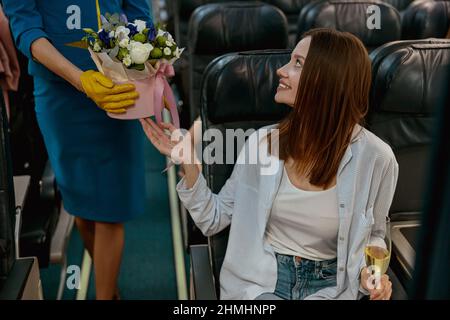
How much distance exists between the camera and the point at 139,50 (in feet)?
4.54

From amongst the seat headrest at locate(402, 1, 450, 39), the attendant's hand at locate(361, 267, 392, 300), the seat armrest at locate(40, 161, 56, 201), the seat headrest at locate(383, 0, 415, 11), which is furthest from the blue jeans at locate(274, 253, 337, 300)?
the seat headrest at locate(383, 0, 415, 11)

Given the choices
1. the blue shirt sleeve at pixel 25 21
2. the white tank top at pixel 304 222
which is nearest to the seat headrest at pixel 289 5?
the blue shirt sleeve at pixel 25 21

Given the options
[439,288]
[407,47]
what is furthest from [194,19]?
[439,288]

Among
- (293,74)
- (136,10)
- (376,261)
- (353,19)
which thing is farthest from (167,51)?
(353,19)

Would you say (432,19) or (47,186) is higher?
(432,19)

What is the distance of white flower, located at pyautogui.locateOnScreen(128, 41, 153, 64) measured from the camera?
1.39 metres

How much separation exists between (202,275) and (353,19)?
156cm

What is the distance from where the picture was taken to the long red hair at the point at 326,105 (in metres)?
1.29

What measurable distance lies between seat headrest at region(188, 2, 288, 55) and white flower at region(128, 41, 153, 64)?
932 mm

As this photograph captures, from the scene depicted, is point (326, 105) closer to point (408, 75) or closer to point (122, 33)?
point (408, 75)

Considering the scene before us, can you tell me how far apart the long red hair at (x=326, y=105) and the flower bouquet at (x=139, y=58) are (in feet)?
1.15

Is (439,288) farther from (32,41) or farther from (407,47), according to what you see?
(32,41)

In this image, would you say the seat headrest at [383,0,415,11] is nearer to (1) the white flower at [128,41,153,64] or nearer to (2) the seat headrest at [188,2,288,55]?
(2) the seat headrest at [188,2,288,55]

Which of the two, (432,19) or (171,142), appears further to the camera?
(432,19)
